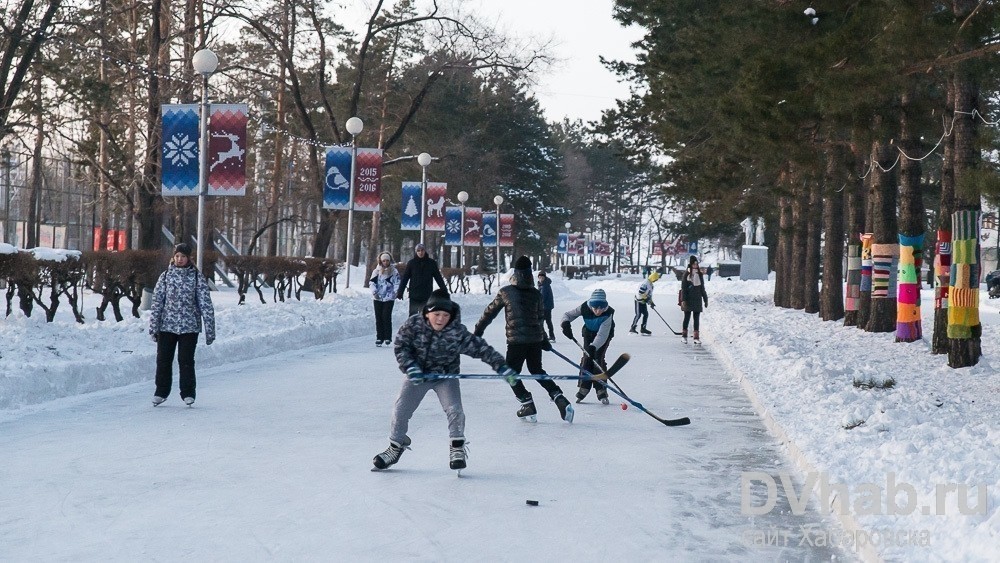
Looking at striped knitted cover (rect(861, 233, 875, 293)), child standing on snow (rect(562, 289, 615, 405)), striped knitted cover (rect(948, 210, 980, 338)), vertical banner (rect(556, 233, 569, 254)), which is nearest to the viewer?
child standing on snow (rect(562, 289, 615, 405))

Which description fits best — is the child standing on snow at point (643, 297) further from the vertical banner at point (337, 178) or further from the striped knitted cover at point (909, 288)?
the vertical banner at point (337, 178)

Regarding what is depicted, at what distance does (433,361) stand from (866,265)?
18.0 meters

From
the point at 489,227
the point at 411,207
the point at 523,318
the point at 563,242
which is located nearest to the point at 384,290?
the point at 523,318

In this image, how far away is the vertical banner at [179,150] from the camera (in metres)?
18.7

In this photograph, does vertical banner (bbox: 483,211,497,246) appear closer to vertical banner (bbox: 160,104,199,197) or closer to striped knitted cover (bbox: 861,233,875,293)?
striped knitted cover (bbox: 861,233,875,293)

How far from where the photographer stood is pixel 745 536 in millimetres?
6406

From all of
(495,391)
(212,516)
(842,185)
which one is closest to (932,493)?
(212,516)

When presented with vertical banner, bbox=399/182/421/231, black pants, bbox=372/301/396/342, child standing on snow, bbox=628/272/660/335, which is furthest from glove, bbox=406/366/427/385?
vertical banner, bbox=399/182/421/231

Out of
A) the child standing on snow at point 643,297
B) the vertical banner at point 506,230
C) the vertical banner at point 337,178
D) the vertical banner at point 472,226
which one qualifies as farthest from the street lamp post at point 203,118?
the vertical banner at point 506,230

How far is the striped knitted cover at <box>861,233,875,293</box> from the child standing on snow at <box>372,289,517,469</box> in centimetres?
1781

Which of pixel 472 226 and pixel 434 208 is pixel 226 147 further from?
pixel 472 226

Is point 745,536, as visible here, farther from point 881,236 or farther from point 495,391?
point 881,236

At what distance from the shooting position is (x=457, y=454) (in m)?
8.16

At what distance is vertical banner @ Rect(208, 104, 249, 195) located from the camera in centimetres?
1912
